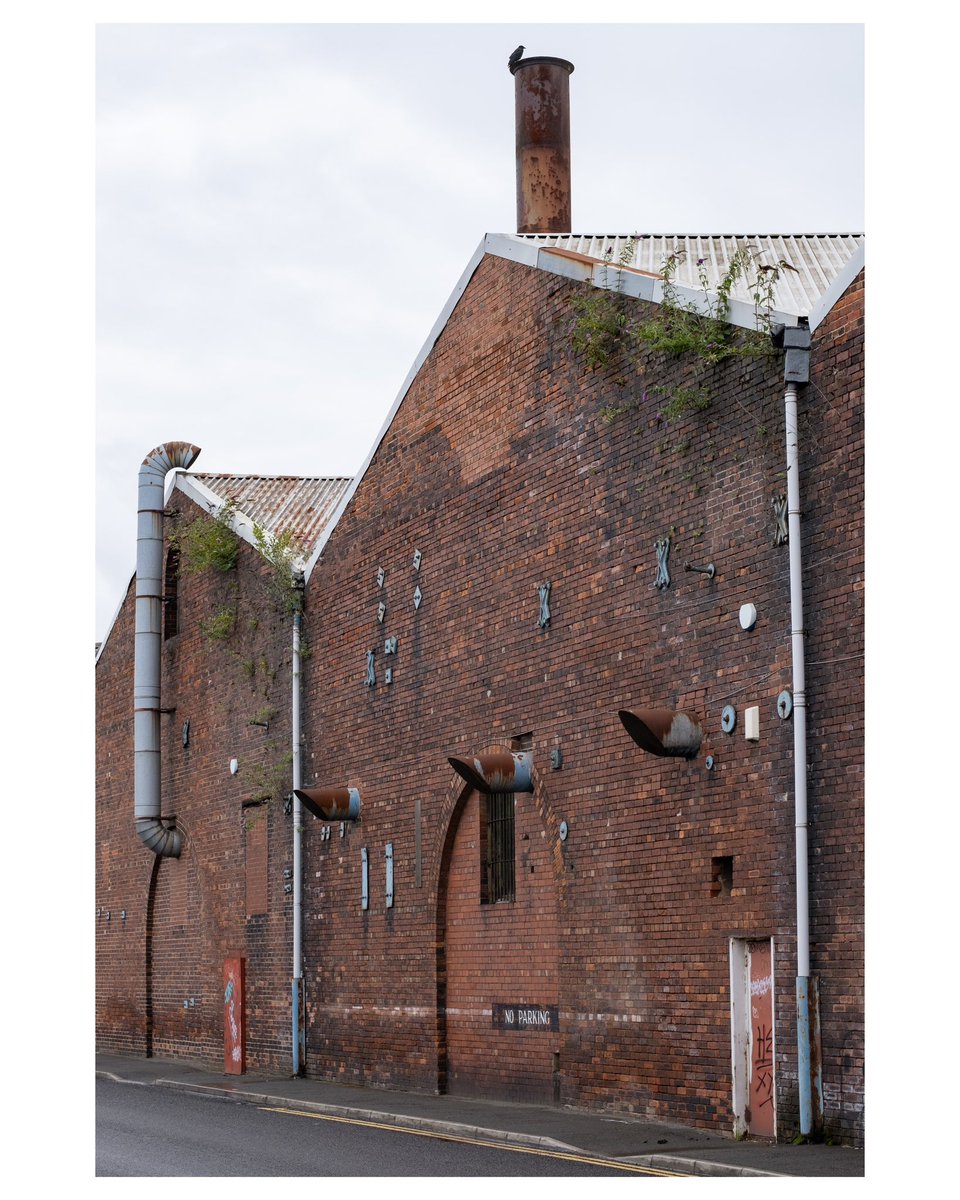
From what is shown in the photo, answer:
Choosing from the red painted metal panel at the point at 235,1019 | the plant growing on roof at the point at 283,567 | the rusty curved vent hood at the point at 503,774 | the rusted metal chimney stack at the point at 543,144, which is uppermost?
the rusted metal chimney stack at the point at 543,144

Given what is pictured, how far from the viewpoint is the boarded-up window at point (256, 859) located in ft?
82.4

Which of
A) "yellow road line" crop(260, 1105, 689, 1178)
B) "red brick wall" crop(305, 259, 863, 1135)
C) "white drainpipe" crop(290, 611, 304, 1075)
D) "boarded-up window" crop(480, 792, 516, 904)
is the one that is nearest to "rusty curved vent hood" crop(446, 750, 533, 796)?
"red brick wall" crop(305, 259, 863, 1135)

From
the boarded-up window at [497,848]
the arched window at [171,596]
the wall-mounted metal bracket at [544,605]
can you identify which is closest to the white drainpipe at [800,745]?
the wall-mounted metal bracket at [544,605]

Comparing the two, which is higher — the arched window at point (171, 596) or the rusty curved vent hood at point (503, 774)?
the arched window at point (171, 596)

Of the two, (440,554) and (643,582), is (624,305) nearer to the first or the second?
(643,582)

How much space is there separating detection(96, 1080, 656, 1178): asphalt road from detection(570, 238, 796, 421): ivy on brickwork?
6.81m

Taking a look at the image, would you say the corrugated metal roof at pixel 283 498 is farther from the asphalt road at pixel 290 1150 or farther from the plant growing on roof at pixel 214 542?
the asphalt road at pixel 290 1150

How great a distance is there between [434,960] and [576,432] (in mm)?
6448

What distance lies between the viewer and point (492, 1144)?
50.3ft

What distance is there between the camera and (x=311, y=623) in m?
24.2

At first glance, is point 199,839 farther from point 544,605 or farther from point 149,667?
point 544,605

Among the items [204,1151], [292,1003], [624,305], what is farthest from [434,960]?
[624,305]

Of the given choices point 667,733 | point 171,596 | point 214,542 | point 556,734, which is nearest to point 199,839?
point 171,596

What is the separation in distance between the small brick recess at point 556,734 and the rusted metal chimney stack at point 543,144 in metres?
6.14
